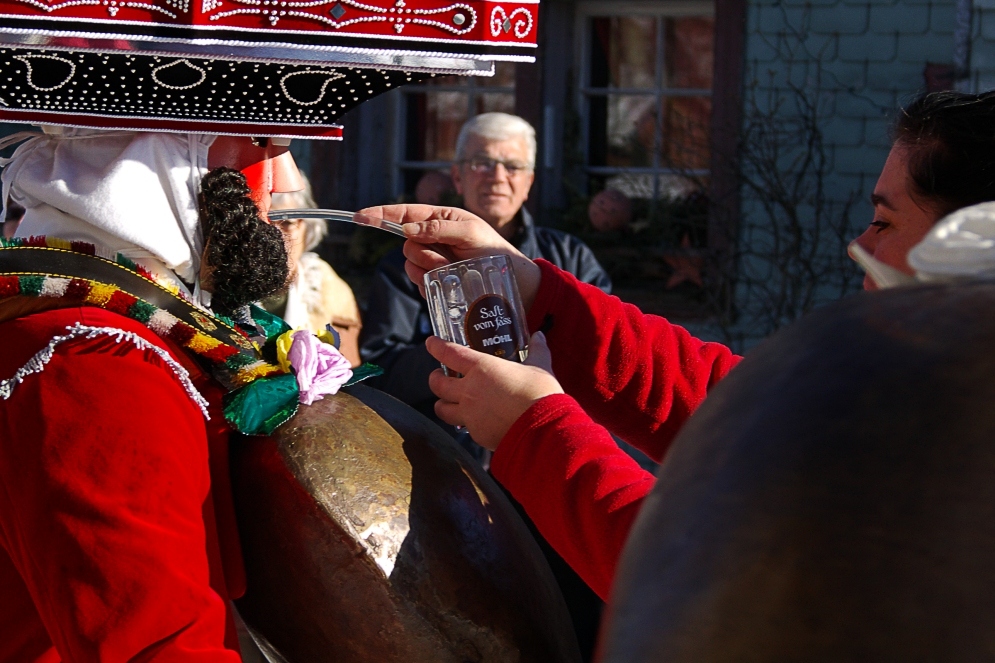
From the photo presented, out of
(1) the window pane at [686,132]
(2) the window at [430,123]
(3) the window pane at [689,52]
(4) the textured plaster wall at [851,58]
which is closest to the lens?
(4) the textured plaster wall at [851,58]

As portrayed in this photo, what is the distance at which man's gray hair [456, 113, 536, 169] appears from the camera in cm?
371

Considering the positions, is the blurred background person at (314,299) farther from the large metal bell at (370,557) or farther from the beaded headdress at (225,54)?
the large metal bell at (370,557)

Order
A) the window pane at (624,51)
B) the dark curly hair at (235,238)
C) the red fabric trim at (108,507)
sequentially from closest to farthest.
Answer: the red fabric trim at (108,507)
the dark curly hair at (235,238)
the window pane at (624,51)

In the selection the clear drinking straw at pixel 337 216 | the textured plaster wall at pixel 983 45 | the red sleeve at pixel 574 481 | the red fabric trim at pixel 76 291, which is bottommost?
the red sleeve at pixel 574 481

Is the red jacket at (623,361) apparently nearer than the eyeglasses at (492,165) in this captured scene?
Yes

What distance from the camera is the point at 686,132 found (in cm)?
576

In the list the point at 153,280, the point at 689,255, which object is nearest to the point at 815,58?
the point at 689,255

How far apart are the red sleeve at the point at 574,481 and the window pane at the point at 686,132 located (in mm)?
4509

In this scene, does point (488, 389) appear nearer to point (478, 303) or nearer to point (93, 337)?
point (478, 303)

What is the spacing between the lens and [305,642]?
1383 mm

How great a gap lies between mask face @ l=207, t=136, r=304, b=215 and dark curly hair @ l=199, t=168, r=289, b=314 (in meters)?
0.02

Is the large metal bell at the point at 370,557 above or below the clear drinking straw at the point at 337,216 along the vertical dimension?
below

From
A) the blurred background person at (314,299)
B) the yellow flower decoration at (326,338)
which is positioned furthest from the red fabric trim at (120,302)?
the blurred background person at (314,299)

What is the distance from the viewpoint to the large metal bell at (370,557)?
1360 mm
